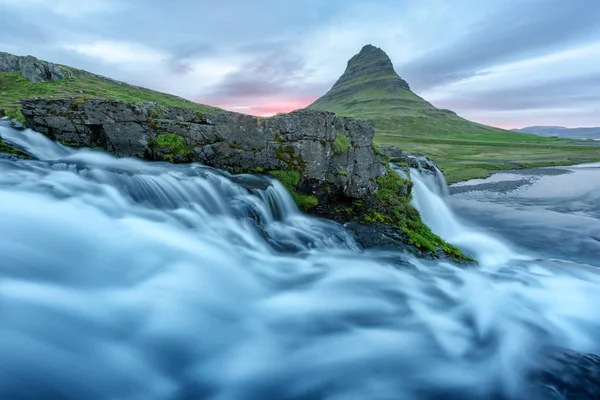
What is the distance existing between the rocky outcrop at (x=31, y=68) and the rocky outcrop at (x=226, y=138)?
82.0 ft

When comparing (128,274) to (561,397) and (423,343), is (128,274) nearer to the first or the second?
(423,343)

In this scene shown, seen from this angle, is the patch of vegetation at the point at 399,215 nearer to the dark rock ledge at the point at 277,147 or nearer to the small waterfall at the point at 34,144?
the dark rock ledge at the point at 277,147

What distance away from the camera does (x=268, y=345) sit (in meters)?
5.32

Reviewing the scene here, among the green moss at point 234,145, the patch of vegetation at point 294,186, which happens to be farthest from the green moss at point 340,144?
the green moss at point 234,145

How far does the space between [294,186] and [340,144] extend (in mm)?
2468

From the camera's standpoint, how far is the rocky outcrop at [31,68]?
91.9 feet

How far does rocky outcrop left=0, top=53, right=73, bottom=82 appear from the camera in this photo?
28016 millimetres

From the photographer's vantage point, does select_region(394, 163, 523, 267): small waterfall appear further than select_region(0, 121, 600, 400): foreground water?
Yes

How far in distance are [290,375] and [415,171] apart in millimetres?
20342

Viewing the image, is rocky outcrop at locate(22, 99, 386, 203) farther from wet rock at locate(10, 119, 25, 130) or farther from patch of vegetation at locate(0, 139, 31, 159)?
patch of vegetation at locate(0, 139, 31, 159)

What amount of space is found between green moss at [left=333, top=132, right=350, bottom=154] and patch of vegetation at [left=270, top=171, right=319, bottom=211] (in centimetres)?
183

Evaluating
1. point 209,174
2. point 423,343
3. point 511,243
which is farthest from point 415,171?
point 423,343

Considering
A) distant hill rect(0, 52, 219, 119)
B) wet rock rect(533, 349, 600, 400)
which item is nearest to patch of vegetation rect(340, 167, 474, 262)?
wet rock rect(533, 349, 600, 400)

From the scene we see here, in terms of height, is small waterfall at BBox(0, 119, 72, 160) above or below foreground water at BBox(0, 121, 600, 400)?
above
